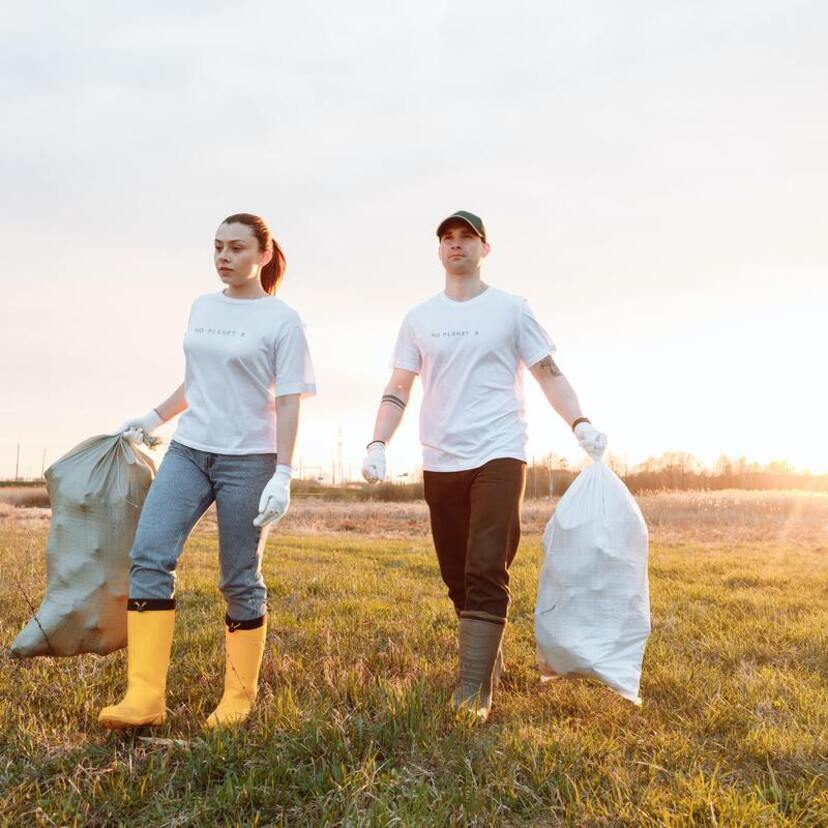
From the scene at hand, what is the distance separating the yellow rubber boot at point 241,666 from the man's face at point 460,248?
1899 millimetres

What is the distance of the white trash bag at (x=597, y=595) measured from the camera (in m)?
3.50

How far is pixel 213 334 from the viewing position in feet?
11.5

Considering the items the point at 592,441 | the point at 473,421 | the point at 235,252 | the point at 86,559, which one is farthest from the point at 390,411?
the point at 86,559

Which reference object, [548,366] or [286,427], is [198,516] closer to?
[286,427]

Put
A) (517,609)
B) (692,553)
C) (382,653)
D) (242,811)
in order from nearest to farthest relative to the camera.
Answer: (242,811) → (382,653) → (517,609) → (692,553)

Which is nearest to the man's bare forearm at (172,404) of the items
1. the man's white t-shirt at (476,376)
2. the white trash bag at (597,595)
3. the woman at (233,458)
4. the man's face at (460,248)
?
the woman at (233,458)

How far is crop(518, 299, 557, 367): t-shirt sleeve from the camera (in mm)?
3861

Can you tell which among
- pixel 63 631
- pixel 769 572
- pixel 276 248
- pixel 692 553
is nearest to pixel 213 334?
pixel 276 248

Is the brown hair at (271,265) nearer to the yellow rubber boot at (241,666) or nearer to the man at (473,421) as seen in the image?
the man at (473,421)

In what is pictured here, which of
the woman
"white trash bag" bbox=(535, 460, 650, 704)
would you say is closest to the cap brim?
the woman

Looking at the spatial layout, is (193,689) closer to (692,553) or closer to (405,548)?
(405,548)

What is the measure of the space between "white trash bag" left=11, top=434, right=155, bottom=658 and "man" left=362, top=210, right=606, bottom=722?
45.2 inches

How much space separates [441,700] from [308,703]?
1.82 ft

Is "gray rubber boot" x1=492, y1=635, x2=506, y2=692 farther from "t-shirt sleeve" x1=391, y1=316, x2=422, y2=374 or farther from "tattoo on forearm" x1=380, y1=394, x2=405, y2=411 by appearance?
"t-shirt sleeve" x1=391, y1=316, x2=422, y2=374
